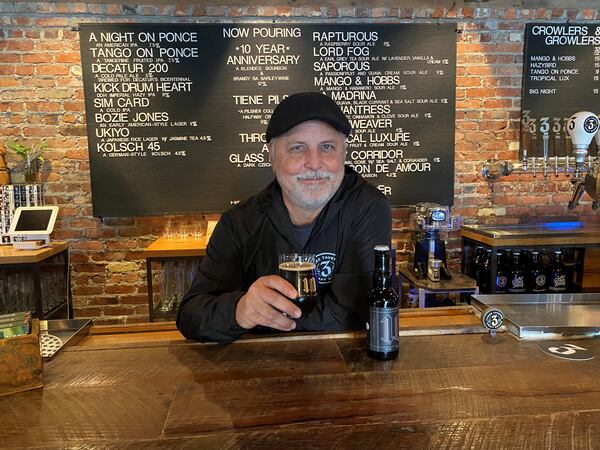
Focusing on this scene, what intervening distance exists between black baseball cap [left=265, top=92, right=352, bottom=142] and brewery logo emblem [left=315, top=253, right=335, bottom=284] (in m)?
0.47

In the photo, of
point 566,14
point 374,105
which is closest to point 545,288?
point 374,105

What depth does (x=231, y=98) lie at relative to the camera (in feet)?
10.5

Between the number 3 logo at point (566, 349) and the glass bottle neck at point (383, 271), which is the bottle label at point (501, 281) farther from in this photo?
the glass bottle neck at point (383, 271)

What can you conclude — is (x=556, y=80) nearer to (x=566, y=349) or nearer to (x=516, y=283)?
(x=516, y=283)

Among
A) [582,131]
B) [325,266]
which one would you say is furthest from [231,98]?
[582,131]

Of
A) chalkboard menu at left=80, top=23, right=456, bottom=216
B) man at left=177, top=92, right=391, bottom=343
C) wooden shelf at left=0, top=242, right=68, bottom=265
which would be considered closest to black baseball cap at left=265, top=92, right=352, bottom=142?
man at left=177, top=92, right=391, bottom=343

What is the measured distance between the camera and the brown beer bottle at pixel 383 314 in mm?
1181

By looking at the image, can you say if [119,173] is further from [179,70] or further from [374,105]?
[374,105]

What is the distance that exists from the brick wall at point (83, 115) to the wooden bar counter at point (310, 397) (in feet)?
7.20

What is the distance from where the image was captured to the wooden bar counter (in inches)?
34.2

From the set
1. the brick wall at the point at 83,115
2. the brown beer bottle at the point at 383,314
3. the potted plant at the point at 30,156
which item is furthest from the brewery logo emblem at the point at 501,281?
the potted plant at the point at 30,156

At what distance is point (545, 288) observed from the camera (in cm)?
310

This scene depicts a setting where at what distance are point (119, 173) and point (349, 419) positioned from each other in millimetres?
2742

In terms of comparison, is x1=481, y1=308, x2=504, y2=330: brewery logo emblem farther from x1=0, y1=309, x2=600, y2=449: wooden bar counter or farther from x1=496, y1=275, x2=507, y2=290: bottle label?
x1=496, y1=275, x2=507, y2=290: bottle label
